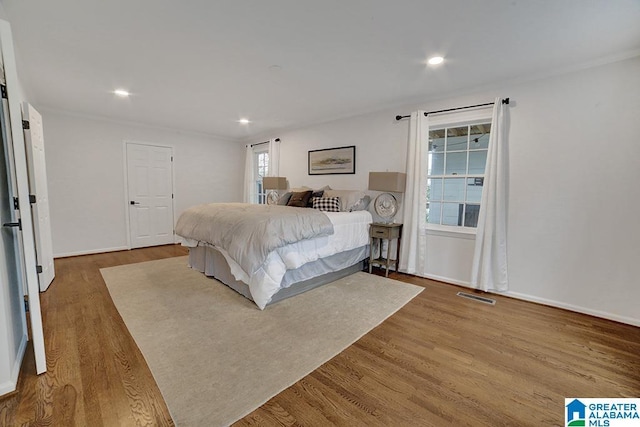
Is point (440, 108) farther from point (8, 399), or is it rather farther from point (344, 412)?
point (8, 399)

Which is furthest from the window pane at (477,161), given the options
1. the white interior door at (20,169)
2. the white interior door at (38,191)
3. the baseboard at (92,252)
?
the baseboard at (92,252)

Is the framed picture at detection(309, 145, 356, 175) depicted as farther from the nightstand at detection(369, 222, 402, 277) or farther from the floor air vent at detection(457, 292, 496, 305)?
the floor air vent at detection(457, 292, 496, 305)

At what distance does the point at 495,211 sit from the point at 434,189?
2.84ft

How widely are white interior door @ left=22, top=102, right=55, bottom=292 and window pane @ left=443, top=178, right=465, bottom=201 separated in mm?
4828

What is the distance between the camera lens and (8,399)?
154 centimetres

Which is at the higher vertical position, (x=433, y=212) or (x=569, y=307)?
(x=433, y=212)

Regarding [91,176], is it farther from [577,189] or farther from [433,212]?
[577,189]

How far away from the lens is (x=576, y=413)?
1.54 meters

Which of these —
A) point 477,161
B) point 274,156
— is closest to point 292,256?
point 477,161

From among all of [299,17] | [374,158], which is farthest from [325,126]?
[299,17]

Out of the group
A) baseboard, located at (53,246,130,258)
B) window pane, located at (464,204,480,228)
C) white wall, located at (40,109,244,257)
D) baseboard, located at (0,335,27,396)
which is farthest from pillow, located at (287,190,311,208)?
baseboard, located at (53,246,130,258)

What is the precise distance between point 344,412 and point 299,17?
8.52 ft

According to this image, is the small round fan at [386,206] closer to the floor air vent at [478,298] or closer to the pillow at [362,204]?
the pillow at [362,204]

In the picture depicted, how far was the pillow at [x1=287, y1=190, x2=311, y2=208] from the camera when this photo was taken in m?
4.42
